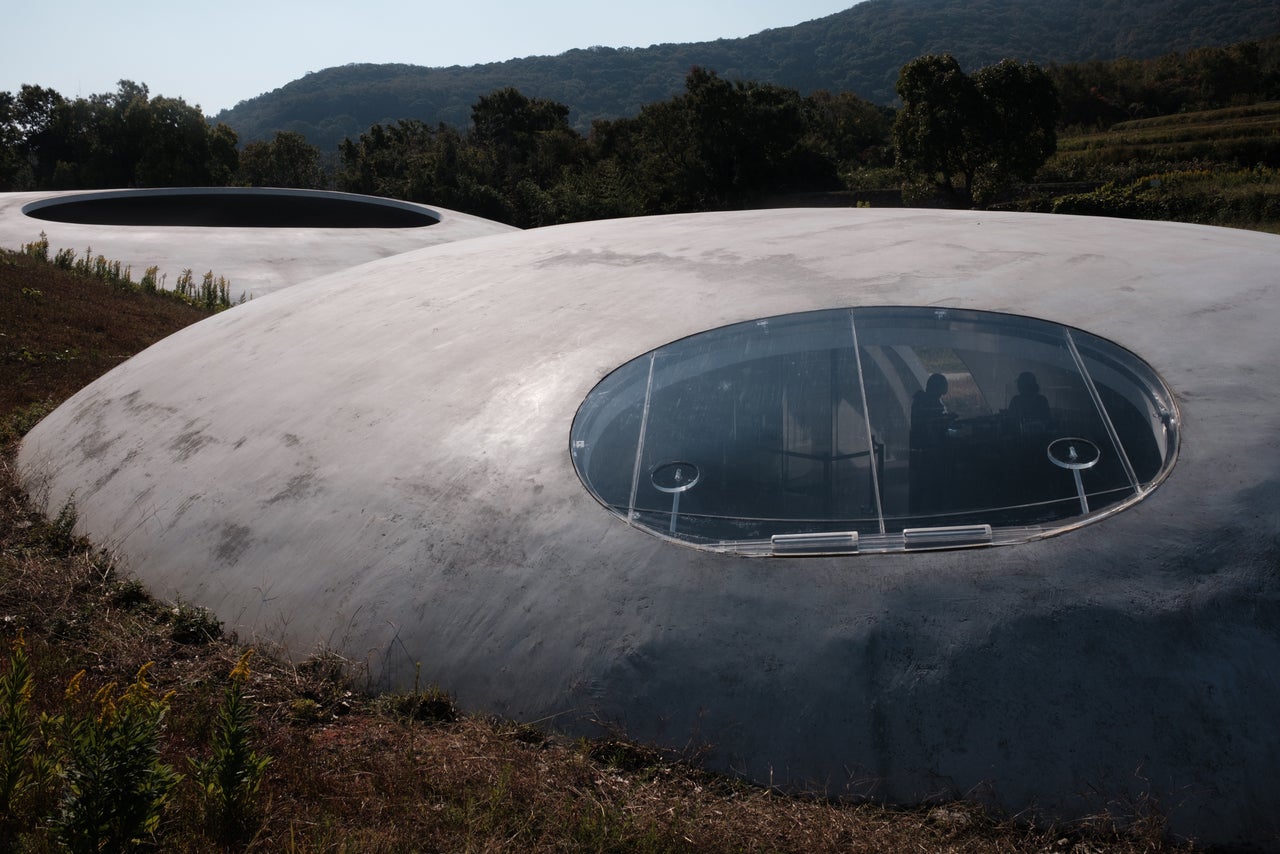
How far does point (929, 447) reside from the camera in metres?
4.65

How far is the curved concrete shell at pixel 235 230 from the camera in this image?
742 inches

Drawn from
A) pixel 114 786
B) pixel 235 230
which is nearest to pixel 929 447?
pixel 114 786

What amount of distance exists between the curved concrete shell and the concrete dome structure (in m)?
12.2

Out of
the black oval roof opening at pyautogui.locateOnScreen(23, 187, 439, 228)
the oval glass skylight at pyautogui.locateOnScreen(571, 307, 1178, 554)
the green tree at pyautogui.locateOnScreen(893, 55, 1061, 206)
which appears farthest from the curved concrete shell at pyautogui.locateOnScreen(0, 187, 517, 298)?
the green tree at pyautogui.locateOnScreen(893, 55, 1061, 206)

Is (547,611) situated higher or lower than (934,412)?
lower

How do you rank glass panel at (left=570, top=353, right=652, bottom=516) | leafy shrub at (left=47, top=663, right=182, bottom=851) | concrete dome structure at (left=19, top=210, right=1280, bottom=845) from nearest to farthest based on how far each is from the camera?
leafy shrub at (left=47, top=663, right=182, bottom=851), concrete dome structure at (left=19, top=210, right=1280, bottom=845), glass panel at (left=570, top=353, right=652, bottom=516)

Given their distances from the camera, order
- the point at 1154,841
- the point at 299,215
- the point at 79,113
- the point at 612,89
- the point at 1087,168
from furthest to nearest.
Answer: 1. the point at 612,89
2. the point at 79,113
3. the point at 1087,168
4. the point at 299,215
5. the point at 1154,841

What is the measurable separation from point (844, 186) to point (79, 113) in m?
46.2

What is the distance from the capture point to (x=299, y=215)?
2583cm

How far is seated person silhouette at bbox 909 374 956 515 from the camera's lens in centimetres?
448

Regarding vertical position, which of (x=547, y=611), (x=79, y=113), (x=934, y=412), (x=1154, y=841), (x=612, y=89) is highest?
(x=612, y=89)

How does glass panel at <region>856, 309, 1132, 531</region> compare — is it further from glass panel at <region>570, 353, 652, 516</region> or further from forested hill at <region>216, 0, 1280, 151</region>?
forested hill at <region>216, 0, 1280, 151</region>

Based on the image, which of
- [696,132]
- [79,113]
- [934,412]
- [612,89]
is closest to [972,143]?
[696,132]

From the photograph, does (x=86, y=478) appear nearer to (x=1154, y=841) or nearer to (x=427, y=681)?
(x=427, y=681)
